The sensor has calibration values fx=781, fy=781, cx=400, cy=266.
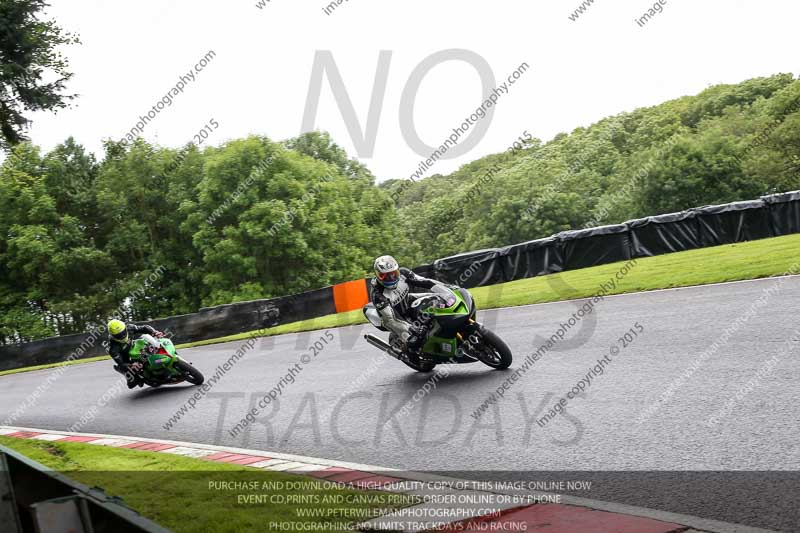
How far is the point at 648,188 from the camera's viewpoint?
65.5 metres

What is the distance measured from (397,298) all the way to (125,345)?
5.61 meters

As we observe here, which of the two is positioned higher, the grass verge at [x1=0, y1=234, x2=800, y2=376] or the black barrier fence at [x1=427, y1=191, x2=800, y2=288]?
the black barrier fence at [x1=427, y1=191, x2=800, y2=288]

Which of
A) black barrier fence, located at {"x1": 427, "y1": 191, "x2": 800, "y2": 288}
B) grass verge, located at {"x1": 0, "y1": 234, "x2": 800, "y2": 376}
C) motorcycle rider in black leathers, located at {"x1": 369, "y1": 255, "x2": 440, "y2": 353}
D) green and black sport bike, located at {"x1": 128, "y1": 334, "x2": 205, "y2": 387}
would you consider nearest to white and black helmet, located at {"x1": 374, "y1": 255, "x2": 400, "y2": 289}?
motorcycle rider in black leathers, located at {"x1": 369, "y1": 255, "x2": 440, "y2": 353}

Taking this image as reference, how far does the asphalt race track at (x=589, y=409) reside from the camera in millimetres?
5164

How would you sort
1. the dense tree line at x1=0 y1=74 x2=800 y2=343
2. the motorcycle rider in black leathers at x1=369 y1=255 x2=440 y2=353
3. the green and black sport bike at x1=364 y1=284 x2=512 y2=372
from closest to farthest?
the green and black sport bike at x1=364 y1=284 x2=512 y2=372 < the motorcycle rider in black leathers at x1=369 y1=255 x2=440 y2=353 < the dense tree line at x1=0 y1=74 x2=800 y2=343

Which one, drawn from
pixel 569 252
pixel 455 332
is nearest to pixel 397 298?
pixel 455 332

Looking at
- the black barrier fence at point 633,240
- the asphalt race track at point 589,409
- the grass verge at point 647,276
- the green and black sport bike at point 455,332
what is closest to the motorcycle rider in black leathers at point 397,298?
the green and black sport bike at point 455,332

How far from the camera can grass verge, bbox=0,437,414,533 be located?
491 cm

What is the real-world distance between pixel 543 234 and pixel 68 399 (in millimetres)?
65506

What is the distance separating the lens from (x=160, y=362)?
12.9m

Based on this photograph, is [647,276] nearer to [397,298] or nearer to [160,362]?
[397,298]

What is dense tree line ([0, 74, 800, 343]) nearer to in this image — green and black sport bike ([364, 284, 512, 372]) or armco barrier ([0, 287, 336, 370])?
armco barrier ([0, 287, 336, 370])

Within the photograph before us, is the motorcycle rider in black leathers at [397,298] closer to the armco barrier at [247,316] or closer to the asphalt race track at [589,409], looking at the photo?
the asphalt race track at [589,409]

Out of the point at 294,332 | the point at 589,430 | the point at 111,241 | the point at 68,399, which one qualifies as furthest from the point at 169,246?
the point at 589,430
